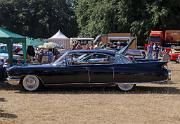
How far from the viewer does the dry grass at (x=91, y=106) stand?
974cm

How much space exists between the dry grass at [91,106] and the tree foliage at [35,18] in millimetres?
→ 76707

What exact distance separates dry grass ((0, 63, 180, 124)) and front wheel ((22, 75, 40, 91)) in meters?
0.35

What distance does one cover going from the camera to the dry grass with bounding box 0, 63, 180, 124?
9745 mm

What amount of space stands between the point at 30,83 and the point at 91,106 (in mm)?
3699

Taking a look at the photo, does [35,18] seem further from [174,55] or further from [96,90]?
[96,90]

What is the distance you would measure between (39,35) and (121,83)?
257 feet

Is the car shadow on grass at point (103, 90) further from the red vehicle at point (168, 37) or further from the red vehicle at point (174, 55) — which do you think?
the red vehicle at point (168, 37)

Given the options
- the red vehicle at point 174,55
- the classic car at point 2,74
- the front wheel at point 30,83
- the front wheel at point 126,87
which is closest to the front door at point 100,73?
the front wheel at point 126,87

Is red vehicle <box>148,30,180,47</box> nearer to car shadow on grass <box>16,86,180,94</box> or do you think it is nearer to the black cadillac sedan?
car shadow on grass <box>16,86,180,94</box>

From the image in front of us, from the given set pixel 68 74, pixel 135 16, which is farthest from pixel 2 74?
pixel 135 16

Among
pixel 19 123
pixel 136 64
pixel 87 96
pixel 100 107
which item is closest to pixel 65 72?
pixel 87 96

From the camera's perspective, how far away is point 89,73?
14.6 m

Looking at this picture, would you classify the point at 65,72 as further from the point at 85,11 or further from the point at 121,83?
the point at 85,11

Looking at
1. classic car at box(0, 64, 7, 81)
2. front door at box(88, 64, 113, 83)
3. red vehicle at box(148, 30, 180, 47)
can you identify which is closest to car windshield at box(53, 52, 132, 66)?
front door at box(88, 64, 113, 83)
